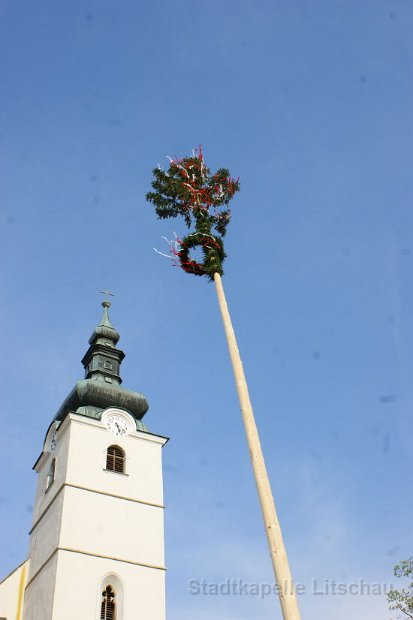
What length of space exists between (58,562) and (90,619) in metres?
2.24

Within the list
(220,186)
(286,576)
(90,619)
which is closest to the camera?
(286,576)

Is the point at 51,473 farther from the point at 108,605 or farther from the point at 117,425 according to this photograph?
the point at 108,605

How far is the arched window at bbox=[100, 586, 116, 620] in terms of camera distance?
24.6 m

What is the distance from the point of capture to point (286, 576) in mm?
8641

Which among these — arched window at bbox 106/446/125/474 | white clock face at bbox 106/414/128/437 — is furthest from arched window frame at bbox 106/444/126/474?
white clock face at bbox 106/414/128/437

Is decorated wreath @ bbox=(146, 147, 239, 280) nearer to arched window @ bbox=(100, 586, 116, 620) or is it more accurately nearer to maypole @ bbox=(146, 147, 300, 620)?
maypole @ bbox=(146, 147, 300, 620)

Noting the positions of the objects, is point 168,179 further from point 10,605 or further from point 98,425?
point 10,605

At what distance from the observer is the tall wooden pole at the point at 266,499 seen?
8461mm

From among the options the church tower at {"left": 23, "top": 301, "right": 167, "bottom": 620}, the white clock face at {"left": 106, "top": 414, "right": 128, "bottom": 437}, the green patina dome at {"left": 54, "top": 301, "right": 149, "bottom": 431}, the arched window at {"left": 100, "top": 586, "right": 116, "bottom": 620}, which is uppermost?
the green patina dome at {"left": 54, "top": 301, "right": 149, "bottom": 431}

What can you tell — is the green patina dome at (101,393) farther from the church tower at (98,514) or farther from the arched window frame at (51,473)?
the arched window frame at (51,473)

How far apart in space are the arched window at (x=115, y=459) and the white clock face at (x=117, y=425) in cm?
72

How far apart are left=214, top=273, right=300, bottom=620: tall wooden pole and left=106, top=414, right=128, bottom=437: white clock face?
785 inches

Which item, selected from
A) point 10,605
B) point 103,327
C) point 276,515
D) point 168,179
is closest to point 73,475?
point 10,605

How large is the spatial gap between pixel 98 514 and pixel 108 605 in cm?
343
